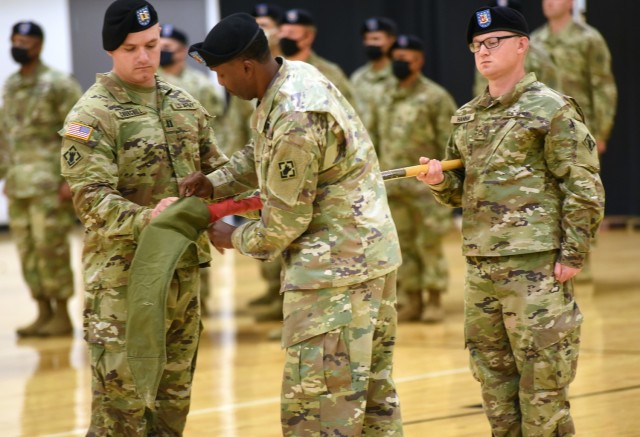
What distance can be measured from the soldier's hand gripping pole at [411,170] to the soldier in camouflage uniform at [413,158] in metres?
3.29

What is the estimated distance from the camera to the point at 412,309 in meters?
7.77

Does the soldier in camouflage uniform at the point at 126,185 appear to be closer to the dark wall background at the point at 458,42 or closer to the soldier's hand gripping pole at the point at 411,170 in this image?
the soldier's hand gripping pole at the point at 411,170

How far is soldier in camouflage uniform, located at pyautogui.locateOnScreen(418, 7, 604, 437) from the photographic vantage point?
394 centimetres

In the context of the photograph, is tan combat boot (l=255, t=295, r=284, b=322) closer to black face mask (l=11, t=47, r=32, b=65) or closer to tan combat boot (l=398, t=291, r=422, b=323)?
tan combat boot (l=398, t=291, r=422, b=323)

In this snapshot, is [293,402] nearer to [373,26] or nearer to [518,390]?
Answer: [518,390]

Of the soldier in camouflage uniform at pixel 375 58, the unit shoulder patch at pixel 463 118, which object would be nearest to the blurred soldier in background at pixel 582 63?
the soldier in camouflage uniform at pixel 375 58

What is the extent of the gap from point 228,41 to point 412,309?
4655mm

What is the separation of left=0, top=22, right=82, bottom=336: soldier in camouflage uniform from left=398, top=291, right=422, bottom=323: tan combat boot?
2.22 m

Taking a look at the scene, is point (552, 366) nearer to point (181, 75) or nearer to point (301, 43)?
point (301, 43)

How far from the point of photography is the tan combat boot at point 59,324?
7.76 metres

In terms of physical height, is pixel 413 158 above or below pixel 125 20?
below

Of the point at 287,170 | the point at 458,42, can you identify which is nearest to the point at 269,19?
the point at 458,42

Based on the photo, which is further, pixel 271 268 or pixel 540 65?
A: pixel 271 268

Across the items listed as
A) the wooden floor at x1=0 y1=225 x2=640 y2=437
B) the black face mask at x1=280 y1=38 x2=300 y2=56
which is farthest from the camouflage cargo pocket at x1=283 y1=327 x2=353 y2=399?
the black face mask at x1=280 y1=38 x2=300 y2=56
